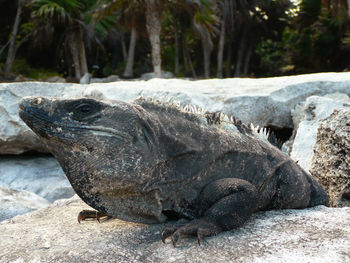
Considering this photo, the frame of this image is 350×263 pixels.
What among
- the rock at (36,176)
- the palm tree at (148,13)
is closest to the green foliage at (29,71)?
the palm tree at (148,13)

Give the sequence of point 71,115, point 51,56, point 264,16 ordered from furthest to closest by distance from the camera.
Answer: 1. point 51,56
2. point 264,16
3. point 71,115

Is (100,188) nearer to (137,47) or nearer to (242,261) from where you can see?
(242,261)

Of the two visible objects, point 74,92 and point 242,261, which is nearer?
point 242,261

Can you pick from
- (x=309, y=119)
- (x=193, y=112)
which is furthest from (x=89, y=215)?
(x=309, y=119)

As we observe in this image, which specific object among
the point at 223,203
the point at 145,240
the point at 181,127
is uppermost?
the point at 181,127

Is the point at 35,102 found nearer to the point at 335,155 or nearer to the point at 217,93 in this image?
the point at 335,155

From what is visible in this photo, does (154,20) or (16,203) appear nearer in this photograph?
(16,203)

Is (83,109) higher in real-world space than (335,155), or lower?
higher

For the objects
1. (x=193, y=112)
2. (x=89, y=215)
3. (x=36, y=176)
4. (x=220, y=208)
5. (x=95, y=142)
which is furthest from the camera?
(x=36, y=176)

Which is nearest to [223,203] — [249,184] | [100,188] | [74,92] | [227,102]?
[249,184]
